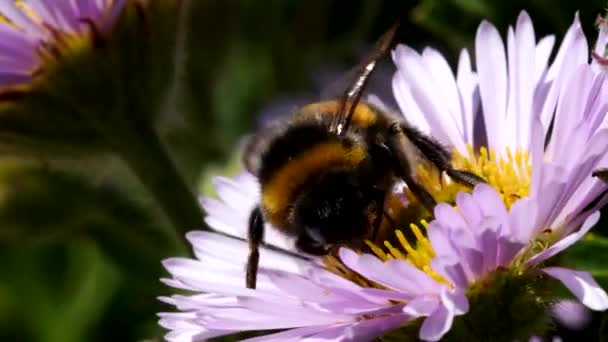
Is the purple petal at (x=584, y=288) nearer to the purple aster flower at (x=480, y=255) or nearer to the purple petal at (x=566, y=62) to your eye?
the purple aster flower at (x=480, y=255)

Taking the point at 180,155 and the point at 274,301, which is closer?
the point at 274,301

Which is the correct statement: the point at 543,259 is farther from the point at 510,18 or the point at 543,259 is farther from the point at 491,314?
the point at 510,18

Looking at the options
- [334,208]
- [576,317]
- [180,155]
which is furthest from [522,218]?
[180,155]

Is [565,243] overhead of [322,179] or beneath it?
beneath

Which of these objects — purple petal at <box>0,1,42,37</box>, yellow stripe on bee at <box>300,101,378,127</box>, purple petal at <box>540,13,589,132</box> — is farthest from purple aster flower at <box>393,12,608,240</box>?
purple petal at <box>0,1,42,37</box>

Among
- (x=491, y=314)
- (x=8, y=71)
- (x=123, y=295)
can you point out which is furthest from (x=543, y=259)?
(x=123, y=295)

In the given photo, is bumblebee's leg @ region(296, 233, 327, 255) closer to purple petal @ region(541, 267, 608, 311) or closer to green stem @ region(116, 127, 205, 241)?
purple petal @ region(541, 267, 608, 311)

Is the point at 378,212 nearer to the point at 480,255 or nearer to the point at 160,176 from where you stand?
the point at 480,255
